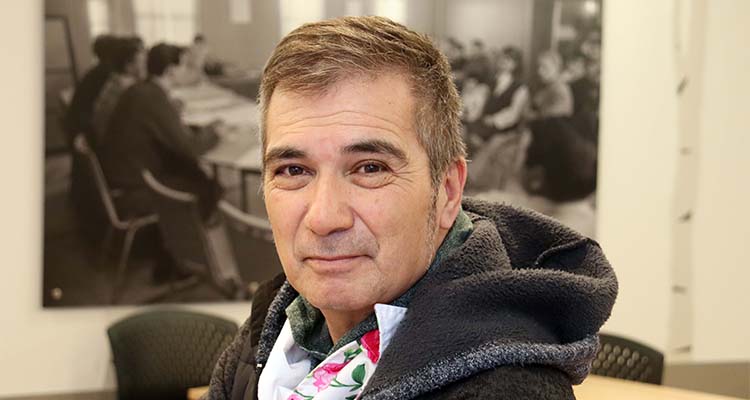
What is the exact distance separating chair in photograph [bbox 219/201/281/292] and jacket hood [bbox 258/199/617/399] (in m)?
2.22

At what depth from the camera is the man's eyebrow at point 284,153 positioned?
110 cm

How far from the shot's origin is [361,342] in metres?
1.15

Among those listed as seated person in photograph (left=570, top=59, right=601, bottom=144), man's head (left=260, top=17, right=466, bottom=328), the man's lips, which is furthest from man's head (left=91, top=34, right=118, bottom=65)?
the man's lips

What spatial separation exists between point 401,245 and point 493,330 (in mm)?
178

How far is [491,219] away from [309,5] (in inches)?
86.8

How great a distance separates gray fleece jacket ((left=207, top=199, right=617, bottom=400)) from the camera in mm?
977

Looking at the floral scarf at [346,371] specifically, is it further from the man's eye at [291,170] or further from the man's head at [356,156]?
the man's eye at [291,170]

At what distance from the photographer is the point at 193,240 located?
10.5 ft

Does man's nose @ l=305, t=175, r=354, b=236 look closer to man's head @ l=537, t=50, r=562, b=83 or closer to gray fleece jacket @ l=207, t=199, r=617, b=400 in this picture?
gray fleece jacket @ l=207, t=199, r=617, b=400

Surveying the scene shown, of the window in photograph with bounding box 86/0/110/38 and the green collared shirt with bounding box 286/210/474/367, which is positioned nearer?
the green collared shirt with bounding box 286/210/474/367

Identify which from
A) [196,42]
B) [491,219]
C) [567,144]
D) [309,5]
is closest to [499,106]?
[567,144]

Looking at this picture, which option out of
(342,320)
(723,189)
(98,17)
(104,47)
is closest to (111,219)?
(104,47)

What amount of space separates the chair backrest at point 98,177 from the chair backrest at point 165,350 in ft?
1.20

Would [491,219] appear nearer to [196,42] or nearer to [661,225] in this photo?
[196,42]
